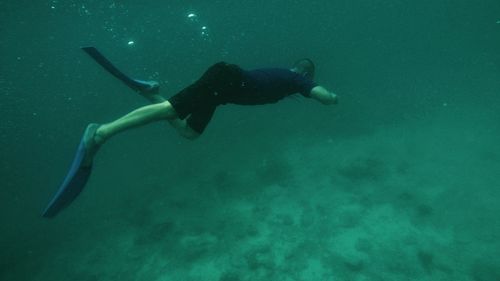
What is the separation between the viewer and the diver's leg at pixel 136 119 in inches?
156

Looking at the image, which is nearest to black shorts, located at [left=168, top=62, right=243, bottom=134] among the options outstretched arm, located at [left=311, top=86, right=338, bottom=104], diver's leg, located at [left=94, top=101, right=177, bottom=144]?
diver's leg, located at [left=94, top=101, right=177, bottom=144]

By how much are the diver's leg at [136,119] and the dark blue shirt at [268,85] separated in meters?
0.86

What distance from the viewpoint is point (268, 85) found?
4371mm

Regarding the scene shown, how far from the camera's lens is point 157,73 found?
11825 centimetres

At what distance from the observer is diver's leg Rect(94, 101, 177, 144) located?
156 inches

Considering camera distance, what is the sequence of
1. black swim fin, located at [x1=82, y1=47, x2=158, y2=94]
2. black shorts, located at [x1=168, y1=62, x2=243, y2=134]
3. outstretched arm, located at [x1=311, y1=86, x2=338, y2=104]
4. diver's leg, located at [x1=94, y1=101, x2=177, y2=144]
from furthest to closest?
black swim fin, located at [x1=82, y1=47, x2=158, y2=94], outstretched arm, located at [x1=311, y1=86, x2=338, y2=104], black shorts, located at [x1=168, y1=62, x2=243, y2=134], diver's leg, located at [x1=94, y1=101, x2=177, y2=144]

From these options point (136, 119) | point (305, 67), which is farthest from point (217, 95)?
point (305, 67)

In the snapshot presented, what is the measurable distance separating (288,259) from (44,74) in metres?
58.1

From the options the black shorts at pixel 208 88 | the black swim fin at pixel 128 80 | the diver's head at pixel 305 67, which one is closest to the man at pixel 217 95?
the black shorts at pixel 208 88

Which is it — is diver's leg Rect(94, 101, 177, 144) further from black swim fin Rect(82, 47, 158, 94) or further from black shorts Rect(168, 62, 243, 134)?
black swim fin Rect(82, 47, 158, 94)

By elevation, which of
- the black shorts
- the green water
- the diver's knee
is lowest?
the green water

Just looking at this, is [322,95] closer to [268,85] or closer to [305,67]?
[268,85]

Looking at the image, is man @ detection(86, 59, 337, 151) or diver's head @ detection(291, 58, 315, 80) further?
diver's head @ detection(291, 58, 315, 80)

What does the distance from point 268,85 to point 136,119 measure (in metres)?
1.69
